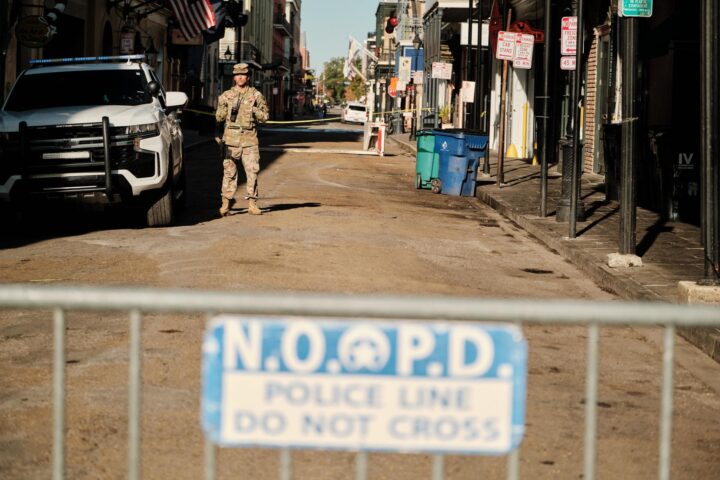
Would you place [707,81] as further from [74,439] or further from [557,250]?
[74,439]

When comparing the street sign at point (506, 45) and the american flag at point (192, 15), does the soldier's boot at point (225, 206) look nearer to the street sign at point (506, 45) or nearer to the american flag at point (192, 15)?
Result: the street sign at point (506, 45)

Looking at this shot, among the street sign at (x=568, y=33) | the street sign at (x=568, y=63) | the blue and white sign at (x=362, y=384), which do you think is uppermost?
the street sign at (x=568, y=33)

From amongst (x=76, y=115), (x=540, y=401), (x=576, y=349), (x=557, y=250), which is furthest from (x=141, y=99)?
(x=540, y=401)

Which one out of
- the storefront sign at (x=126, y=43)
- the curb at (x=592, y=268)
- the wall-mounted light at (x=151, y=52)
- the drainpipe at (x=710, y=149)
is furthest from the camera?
the wall-mounted light at (x=151, y=52)

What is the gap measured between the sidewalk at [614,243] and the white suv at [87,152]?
473cm

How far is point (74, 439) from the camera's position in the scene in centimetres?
600

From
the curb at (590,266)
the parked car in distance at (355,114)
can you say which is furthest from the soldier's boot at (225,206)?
the parked car in distance at (355,114)

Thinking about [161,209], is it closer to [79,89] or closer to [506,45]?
[79,89]

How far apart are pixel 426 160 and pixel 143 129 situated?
9774mm

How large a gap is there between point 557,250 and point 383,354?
1209cm

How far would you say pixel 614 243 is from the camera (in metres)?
14.8

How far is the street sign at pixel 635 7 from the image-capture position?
12023mm

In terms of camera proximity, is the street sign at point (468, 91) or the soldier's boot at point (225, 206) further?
the street sign at point (468, 91)

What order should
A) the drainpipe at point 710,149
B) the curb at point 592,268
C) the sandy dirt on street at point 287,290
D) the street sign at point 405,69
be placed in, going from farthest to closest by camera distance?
the street sign at point 405,69, the curb at point 592,268, the drainpipe at point 710,149, the sandy dirt on street at point 287,290
